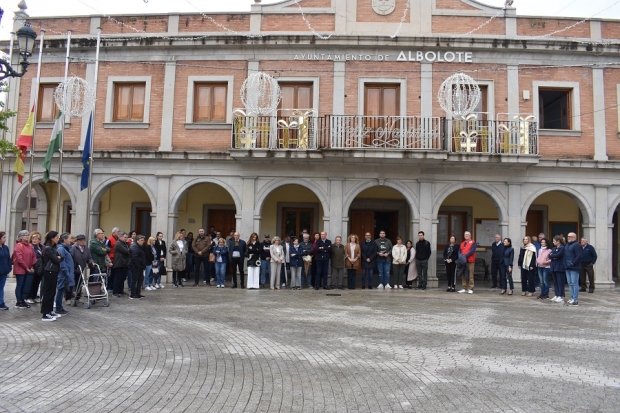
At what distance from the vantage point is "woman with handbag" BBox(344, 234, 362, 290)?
14.8 m

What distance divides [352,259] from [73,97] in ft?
33.2

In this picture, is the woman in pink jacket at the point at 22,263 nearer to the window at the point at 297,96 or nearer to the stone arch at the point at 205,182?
the stone arch at the point at 205,182

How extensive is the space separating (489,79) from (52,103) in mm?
15041

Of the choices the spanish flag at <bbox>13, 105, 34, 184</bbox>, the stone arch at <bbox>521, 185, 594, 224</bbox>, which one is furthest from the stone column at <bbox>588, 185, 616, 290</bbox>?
the spanish flag at <bbox>13, 105, 34, 184</bbox>

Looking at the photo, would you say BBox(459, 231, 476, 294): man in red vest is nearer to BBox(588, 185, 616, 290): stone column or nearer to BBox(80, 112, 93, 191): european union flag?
BBox(588, 185, 616, 290): stone column

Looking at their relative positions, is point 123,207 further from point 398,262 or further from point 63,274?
point 398,262

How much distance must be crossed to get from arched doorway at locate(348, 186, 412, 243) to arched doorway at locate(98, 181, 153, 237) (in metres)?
7.89

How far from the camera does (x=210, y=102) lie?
1648cm

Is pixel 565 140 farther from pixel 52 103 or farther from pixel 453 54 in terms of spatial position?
pixel 52 103

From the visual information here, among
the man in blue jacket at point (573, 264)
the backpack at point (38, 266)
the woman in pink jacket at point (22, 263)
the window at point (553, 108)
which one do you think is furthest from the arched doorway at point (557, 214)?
the woman in pink jacket at point (22, 263)

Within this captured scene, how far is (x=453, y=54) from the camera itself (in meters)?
15.8

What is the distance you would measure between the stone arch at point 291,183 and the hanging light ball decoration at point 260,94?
7.52ft

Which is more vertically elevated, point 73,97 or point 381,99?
point 381,99

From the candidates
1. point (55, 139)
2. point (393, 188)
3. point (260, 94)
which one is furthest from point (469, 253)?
point (55, 139)
